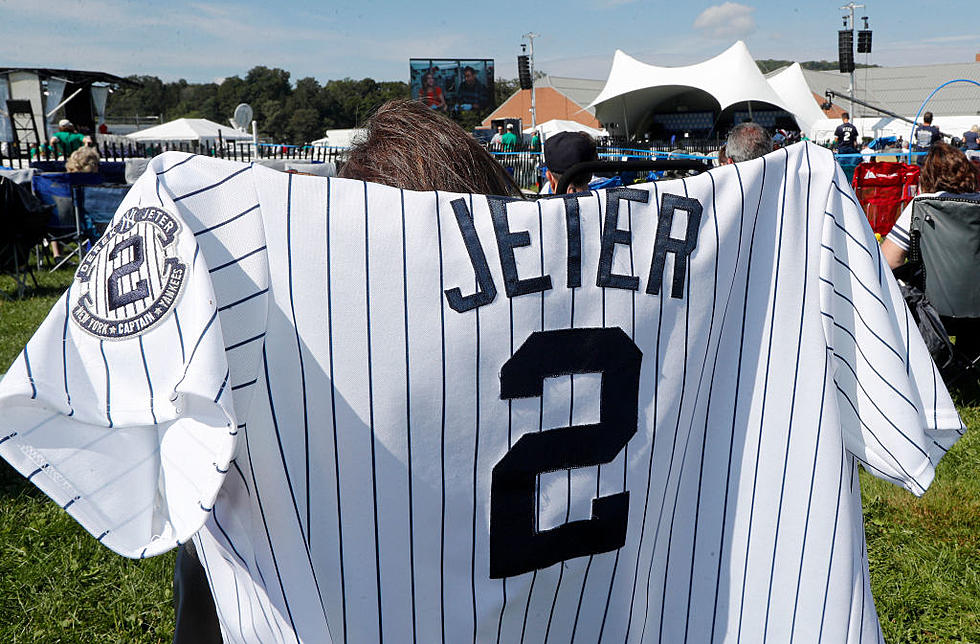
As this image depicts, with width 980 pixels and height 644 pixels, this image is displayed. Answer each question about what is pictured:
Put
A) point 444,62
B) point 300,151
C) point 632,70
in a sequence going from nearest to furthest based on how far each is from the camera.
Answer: point 300,151, point 632,70, point 444,62

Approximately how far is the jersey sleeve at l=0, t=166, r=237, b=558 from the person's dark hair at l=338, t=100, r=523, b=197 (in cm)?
38

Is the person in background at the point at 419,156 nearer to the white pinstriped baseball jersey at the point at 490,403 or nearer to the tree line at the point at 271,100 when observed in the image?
the white pinstriped baseball jersey at the point at 490,403

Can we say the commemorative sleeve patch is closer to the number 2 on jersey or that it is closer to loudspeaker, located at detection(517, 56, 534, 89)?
the number 2 on jersey

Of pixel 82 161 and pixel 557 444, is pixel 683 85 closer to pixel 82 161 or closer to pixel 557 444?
pixel 82 161

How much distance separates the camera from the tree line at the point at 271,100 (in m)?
61.4

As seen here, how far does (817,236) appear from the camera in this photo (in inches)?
55.6

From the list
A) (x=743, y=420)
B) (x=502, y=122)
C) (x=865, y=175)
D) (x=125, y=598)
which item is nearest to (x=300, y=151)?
(x=502, y=122)

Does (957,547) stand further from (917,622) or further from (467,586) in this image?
(467,586)

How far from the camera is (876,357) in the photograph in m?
1.37

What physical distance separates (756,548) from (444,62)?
39.1 metres

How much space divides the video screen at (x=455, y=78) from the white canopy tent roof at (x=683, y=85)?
244 inches

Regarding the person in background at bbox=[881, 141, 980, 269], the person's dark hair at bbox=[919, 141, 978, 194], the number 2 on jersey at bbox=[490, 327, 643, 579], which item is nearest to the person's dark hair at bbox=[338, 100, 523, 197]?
the number 2 on jersey at bbox=[490, 327, 643, 579]

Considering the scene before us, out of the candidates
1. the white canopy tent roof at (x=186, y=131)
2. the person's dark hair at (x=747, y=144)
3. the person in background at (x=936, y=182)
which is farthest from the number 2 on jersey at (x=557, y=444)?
the white canopy tent roof at (x=186, y=131)

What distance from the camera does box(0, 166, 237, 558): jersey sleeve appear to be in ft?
3.16
